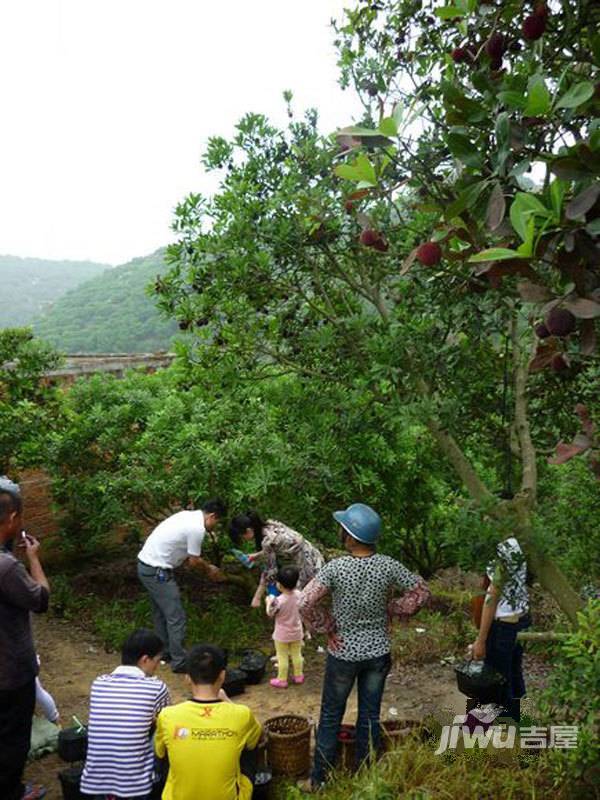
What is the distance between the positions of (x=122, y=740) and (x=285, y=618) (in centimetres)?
252

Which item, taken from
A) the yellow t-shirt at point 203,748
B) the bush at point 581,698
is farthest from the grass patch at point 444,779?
the yellow t-shirt at point 203,748

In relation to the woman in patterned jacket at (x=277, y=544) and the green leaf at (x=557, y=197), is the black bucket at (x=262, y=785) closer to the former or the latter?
the woman in patterned jacket at (x=277, y=544)

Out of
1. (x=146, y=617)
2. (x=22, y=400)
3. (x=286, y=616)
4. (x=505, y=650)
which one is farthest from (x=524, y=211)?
(x=22, y=400)

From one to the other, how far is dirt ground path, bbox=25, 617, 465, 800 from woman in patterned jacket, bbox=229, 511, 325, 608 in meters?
0.90

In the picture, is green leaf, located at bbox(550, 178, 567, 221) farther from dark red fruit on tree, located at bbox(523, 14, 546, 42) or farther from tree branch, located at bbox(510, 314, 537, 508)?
tree branch, located at bbox(510, 314, 537, 508)

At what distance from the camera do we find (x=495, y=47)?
9.60 feet

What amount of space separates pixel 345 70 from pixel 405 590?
287cm

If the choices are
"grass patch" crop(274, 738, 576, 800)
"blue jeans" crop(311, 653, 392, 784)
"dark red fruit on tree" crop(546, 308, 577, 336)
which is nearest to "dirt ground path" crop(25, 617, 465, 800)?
"blue jeans" crop(311, 653, 392, 784)

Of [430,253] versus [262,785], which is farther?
[262,785]

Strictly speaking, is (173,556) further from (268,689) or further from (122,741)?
(122,741)

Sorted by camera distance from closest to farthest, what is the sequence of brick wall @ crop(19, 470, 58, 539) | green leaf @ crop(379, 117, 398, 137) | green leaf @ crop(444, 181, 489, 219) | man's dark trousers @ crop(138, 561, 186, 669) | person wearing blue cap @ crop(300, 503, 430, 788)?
1. green leaf @ crop(444, 181, 489, 219)
2. green leaf @ crop(379, 117, 398, 137)
3. person wearing blue cap @ crop(300, 503, 430, 788)
4. man's dark trousers @ crop(138, 561, 186, 669)
5. brick wall @ crop(19, 470, 58, 539)

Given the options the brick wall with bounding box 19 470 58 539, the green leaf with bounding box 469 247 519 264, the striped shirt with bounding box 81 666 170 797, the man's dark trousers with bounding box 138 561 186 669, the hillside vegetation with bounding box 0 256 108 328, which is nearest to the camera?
the green leaf with bounding box 469 247 519 264

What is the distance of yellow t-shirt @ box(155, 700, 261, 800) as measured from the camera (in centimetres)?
336

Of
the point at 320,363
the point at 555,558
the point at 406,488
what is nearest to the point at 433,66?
A: the point at 320,363
